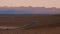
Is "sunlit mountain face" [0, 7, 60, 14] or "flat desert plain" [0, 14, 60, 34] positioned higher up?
"sunlit mountain face" [0, 7, 60, 14]

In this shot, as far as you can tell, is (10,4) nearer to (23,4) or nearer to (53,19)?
(23,4)

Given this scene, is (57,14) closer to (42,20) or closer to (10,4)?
→ (42,20)

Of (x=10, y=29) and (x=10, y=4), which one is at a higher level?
(x=10, y=4)

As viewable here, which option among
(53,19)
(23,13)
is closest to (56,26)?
(53,19)

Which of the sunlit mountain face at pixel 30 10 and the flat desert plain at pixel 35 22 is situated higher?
the sunlit mountain face at pixel 30 10

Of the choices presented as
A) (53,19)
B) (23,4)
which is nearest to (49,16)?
(53,19)
